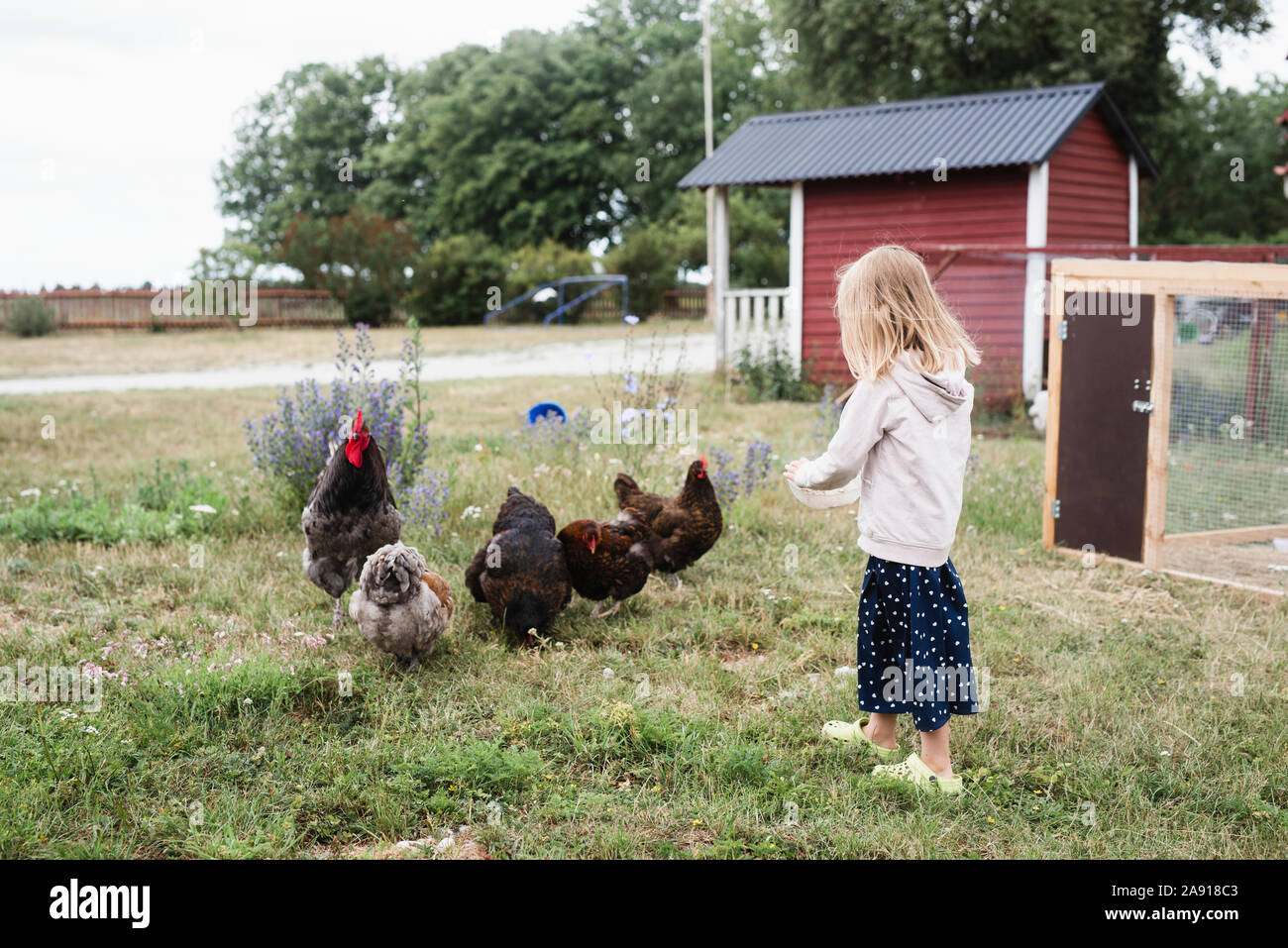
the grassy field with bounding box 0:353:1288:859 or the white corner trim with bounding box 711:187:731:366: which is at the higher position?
the white corner trim with bounding box 711:187:731:366

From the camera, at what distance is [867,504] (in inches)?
145

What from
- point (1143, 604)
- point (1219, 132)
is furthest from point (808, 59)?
point (1143, 604)

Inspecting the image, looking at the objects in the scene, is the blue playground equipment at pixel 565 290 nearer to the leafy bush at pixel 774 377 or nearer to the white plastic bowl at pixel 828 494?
Result: the leafy bush at pixel 774 377

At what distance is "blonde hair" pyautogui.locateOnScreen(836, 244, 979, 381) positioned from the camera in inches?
140

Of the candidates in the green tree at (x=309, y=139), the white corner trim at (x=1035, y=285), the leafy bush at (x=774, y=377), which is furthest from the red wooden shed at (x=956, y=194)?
the green tree at (x=309, y=139)

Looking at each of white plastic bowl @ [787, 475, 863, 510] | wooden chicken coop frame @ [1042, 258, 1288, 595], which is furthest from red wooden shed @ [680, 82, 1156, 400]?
white plastic bowl @ [787, 475, 863, 510]

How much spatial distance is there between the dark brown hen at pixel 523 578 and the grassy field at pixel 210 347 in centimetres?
1098

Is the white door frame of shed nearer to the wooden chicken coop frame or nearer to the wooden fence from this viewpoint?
the wooden chicken coop frame

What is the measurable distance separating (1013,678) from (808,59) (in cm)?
2505

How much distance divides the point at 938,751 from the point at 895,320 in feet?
4.93

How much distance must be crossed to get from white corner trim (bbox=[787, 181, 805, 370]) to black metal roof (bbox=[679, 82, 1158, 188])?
1.47ft

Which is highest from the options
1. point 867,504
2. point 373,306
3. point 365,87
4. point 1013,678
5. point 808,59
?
point 365,87

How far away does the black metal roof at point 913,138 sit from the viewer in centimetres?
1284

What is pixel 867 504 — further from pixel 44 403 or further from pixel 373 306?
pixel 373 306
